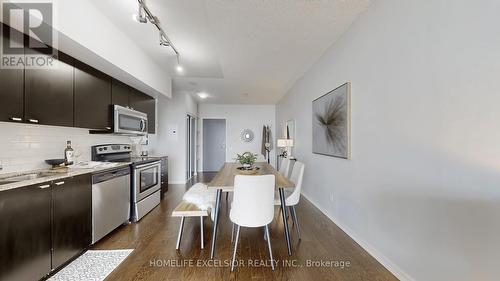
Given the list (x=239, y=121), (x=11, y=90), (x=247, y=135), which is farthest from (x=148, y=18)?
→ (x=247, y=135)

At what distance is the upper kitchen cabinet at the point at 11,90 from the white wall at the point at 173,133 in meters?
3.71

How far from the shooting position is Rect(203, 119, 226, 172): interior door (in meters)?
7.73

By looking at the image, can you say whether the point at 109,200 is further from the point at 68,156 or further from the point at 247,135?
the point at 247,135

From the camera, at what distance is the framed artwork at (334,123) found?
8.46 feet

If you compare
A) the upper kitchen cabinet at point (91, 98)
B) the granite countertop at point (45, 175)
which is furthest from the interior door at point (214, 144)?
the granite countertop at point (45, 175)

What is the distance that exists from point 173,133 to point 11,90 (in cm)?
380

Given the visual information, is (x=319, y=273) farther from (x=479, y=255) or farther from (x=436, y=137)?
(x=436, y=137)

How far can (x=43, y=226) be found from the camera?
1.68 m

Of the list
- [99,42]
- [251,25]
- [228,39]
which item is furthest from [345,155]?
[99,42]

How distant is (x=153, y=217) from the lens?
3154 millimetres

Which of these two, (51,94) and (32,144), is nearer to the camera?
(51,94)

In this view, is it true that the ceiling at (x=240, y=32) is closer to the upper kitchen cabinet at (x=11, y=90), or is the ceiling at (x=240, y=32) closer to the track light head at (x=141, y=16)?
the track light head at (x=141, y=16)

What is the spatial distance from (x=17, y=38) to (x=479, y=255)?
12.2 feet

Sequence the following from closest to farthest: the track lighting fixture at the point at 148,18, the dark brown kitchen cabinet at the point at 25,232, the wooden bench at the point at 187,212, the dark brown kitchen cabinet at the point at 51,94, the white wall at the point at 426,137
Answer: the white wall at the point at 426,137, the dark brown kitchen cabinet at the point at 25,232, the dark brown kitchen cabinet at the point at 51,94, the track lighting fixture at the point at 148,18, the wooden bench at the point at 187,212
